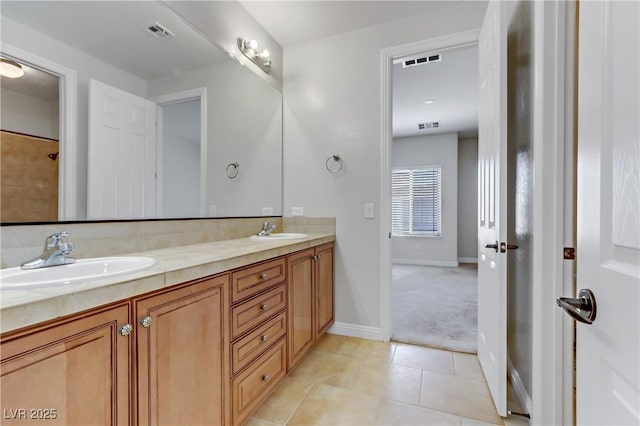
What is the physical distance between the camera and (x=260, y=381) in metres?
1.50

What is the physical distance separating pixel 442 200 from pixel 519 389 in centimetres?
465

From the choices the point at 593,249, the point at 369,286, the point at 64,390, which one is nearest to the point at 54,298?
the point at 64,390

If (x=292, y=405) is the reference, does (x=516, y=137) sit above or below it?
above

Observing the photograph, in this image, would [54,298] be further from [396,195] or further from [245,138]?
[396,195]

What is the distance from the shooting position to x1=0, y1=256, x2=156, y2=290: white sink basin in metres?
0.80

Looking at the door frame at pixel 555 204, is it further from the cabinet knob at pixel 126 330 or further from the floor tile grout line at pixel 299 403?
the cabinet knob at pixel 126 330

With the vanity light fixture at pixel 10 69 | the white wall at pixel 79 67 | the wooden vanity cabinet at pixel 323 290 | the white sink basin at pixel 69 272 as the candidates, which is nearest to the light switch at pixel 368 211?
the wooden vanity cabinet at pixel 323 290

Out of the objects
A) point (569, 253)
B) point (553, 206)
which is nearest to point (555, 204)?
point (553, 206)

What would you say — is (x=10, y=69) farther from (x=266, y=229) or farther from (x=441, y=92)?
(x=441, y=92)

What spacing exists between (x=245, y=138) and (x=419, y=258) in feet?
15.6

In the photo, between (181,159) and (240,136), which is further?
(240,136)

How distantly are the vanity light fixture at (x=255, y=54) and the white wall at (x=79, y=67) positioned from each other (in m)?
1.08

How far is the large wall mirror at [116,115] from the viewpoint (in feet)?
3.63

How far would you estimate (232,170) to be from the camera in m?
2.34
